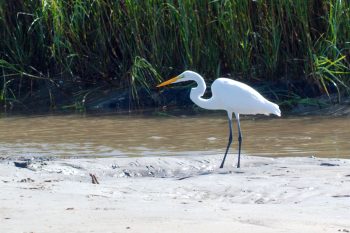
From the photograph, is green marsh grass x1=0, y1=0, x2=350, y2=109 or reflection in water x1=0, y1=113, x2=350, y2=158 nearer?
reflection in water x1=0, y1=113, x2=350, y2=158

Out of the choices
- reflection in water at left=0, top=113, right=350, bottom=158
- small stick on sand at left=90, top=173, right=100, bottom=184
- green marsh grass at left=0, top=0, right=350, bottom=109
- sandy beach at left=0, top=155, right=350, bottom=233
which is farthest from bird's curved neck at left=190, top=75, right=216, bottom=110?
green marsh grass at left=0, top=0, right=350, bottom=109

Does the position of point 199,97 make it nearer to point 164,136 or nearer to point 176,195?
point 164,136

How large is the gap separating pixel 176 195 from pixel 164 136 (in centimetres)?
340

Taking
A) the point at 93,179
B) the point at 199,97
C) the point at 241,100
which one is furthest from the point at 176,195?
the point at 199,97

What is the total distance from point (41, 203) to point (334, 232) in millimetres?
1528

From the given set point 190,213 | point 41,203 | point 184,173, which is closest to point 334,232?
point 190,213

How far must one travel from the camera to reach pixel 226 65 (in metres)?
10.3

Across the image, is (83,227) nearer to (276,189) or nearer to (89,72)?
(276,189)

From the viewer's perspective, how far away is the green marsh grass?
9719 millimetres

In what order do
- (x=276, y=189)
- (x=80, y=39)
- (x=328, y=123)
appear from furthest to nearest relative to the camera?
(x=80, y=39) → (x=328, y=123) → (x=276, y=189)

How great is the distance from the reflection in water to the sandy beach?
953mm

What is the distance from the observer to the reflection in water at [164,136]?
Answer: 25.0ft

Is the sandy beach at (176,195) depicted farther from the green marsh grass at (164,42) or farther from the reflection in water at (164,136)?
the green marsh grass at (164,42)

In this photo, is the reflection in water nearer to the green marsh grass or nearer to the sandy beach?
the green marsh grass
